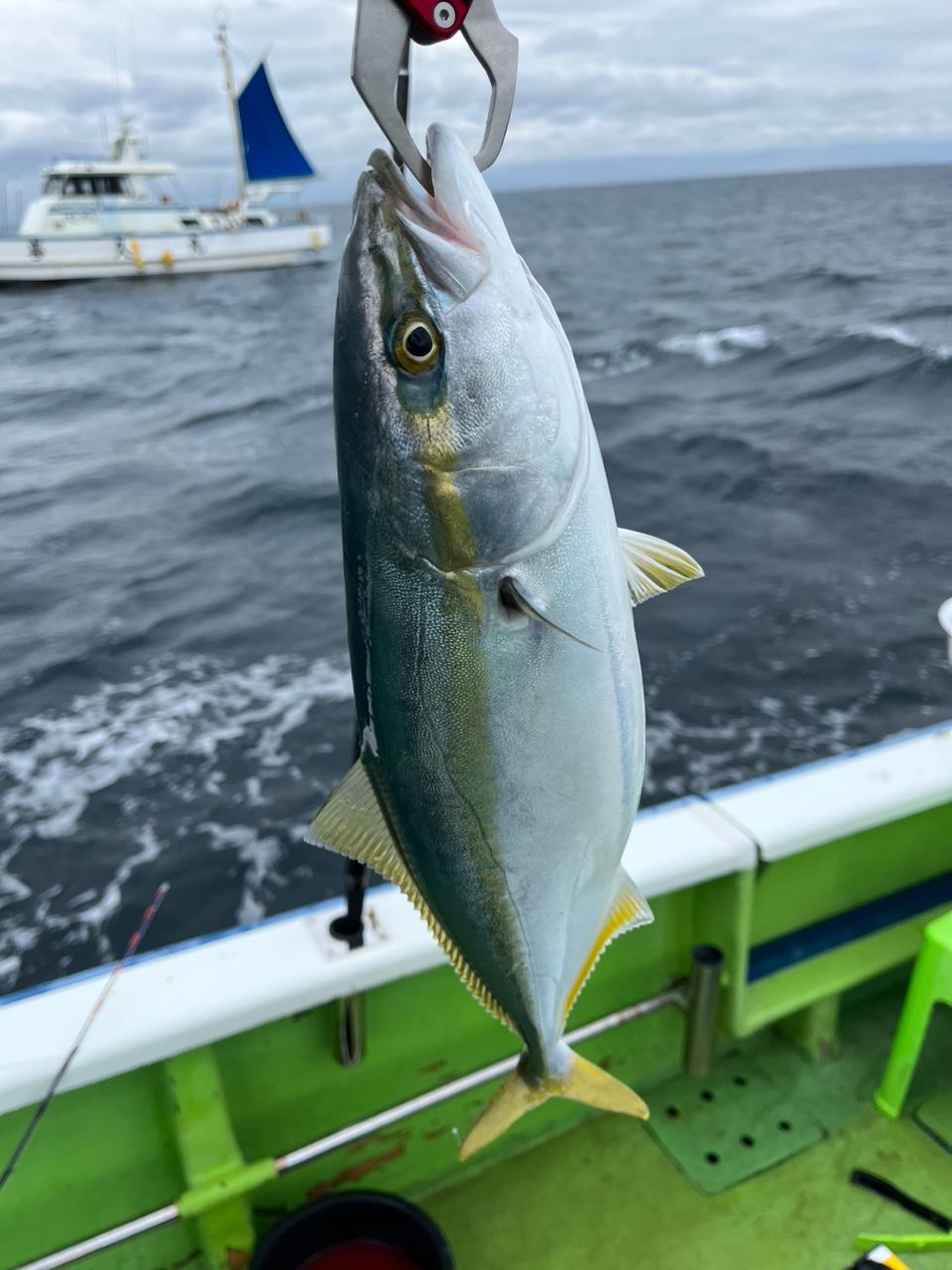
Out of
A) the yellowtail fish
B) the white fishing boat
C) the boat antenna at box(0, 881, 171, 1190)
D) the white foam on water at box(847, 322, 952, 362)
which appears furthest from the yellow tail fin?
the white fishing boat

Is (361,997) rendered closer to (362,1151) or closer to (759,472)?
(362,1151)

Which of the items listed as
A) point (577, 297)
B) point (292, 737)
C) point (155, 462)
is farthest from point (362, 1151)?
point (577, 297)

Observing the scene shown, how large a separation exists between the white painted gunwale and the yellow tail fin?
743mm

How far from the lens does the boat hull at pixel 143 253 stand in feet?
123

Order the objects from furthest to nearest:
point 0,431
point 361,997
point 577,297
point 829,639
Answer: point 577,297 < point 0,431 < point 829,639 < point 361,997

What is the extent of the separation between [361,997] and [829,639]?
6.39 metres

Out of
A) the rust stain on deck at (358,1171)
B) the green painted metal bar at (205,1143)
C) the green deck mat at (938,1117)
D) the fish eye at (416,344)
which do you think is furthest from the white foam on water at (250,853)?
the fish eye at (416,344)

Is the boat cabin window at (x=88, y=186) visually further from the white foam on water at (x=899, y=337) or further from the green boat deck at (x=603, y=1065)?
the green boat deck at (x=603, y=1065)

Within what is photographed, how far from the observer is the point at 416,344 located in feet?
3.44

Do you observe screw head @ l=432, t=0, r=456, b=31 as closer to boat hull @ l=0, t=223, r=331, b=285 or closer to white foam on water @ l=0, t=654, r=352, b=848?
white foam on water @ l=0, t=654, r=352, b=848

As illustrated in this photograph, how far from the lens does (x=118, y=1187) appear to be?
7.80ft

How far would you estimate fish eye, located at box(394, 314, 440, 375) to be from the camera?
3.42 ft

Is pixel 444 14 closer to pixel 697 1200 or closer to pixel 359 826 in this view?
pixel 359 826

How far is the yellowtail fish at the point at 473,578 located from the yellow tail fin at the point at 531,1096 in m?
0.34
